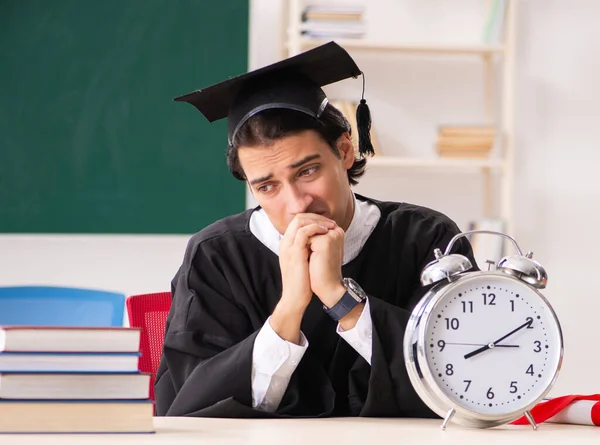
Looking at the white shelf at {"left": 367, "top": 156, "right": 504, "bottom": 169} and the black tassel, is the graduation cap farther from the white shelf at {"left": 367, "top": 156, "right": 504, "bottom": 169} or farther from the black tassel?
the white shelf at {"left": 367, "top": 156, "right": 504, "bottom": 169}

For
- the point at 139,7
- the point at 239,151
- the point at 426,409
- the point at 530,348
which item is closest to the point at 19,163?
the point at 139,7

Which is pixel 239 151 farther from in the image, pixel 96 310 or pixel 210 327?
pixel 96 310

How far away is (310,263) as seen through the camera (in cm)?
184

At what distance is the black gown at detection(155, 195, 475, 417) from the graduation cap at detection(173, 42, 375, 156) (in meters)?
0.32

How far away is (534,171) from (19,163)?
7.82ft

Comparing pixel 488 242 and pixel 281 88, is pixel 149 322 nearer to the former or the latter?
pixel 281 88

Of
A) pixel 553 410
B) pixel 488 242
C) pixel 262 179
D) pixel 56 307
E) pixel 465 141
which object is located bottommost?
pixel 488 242

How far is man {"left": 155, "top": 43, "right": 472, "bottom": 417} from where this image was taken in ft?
5.89

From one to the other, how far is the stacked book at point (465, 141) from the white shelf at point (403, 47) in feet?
1.13

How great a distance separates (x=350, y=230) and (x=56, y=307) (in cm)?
94

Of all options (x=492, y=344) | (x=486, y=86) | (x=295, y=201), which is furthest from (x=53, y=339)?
(x=486, y=86)

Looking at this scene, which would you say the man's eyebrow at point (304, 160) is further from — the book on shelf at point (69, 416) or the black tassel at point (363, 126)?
the book on shelf at point (69, 416)

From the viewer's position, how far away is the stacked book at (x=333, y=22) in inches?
158

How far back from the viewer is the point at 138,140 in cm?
419
